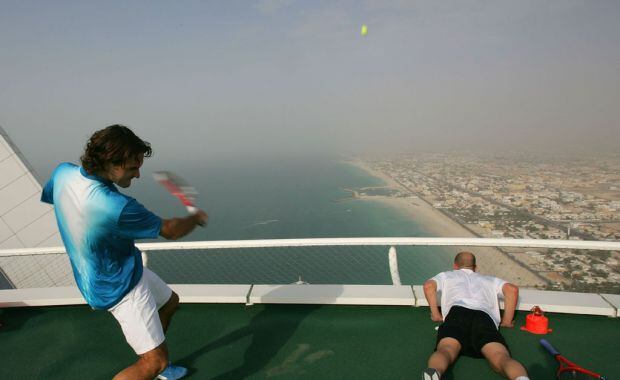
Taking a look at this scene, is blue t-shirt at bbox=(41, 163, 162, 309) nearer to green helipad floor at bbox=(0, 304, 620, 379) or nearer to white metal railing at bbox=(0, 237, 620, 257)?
green helipad floor at bbox=(0, 304, 620, 379)

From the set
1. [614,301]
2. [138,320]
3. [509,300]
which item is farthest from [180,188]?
[614,301]

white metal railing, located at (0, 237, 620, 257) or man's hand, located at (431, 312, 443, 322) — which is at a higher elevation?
white metal railing, located at (0, 237, 620, 257)

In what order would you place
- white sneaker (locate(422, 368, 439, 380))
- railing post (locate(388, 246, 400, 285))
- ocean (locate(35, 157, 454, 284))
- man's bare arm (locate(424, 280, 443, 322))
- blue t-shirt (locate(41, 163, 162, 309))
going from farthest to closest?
ocean (locate(35, 157, 454, 284))
railing post (locate(388, 246, 400, 285))
man's bare arm (locate(424, 280, 443, 322))
white sneaker (locate(422, 368, 439, 380))
blue t-shirt (locate(41, 163, 162, 309))

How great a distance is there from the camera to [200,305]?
3.63 m

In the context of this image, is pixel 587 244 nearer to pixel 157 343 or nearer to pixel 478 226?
pixel 157 343

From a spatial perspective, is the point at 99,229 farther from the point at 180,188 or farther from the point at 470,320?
the point at 470,320

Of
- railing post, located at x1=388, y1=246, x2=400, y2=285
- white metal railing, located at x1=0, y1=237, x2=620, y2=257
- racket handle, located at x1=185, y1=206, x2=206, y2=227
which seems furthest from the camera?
railing post, located at x1=388, y1=246, x2=400, y2=285

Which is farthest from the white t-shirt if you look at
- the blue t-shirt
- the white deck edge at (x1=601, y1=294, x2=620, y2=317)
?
the blue t-shirt

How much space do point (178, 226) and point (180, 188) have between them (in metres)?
0.27

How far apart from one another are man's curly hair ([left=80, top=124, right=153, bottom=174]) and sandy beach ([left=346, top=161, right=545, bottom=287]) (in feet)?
73.4

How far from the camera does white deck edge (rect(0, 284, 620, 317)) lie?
3277 millimetres

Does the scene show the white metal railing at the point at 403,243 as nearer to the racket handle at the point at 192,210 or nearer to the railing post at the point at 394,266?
the railing post at the point at 394,266

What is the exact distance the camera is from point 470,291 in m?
2.83

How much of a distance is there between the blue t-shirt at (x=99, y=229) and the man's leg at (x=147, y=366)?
35 centimetres
